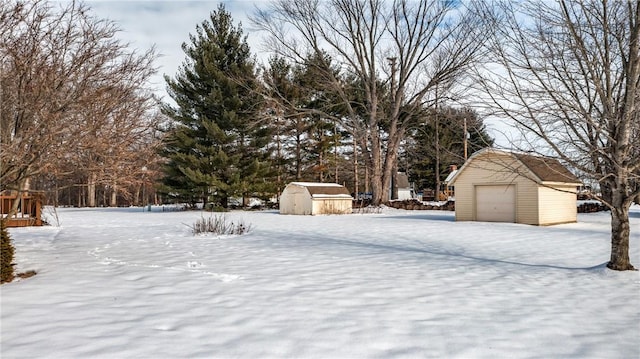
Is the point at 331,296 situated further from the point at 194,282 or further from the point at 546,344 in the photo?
the point at 546,344

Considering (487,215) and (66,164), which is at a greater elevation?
(66,164)

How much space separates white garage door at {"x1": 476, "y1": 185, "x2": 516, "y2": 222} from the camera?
16172 millimetres

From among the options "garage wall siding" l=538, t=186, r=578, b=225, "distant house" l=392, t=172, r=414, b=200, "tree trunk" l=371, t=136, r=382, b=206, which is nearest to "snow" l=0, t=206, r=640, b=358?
"garage wall siding" l=538, t=186, r=578, b=225

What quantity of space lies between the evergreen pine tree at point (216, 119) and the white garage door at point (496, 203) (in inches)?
533

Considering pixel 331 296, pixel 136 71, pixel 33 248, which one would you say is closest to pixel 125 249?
pixel 33 248

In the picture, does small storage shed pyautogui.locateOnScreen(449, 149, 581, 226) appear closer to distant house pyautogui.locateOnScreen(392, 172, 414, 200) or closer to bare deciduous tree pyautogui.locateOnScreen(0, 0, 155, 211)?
bare deciduous tree pyautogui.locateOnScreen(0, 0, 155, 211)

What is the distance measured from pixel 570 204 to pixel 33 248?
17634 millimetres

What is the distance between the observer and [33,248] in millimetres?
8875

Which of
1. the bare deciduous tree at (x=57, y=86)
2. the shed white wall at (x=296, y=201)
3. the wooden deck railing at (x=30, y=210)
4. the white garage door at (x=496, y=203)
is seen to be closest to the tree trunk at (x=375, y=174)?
the shed white wall at (x=296, y=201)

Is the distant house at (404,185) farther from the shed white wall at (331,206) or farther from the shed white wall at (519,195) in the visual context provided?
the shed white wall at (519,195)

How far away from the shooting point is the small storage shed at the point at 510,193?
15398 mm

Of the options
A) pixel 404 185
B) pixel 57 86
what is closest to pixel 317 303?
pixel 57 86

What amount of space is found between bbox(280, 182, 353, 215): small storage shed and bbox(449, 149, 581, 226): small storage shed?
22.9ft

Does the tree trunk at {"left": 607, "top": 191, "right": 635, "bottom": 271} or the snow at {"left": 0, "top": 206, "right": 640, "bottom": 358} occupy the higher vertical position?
the tree trunk at {"left": 607, "top": 191, "right": 635, "bottom": 271}
